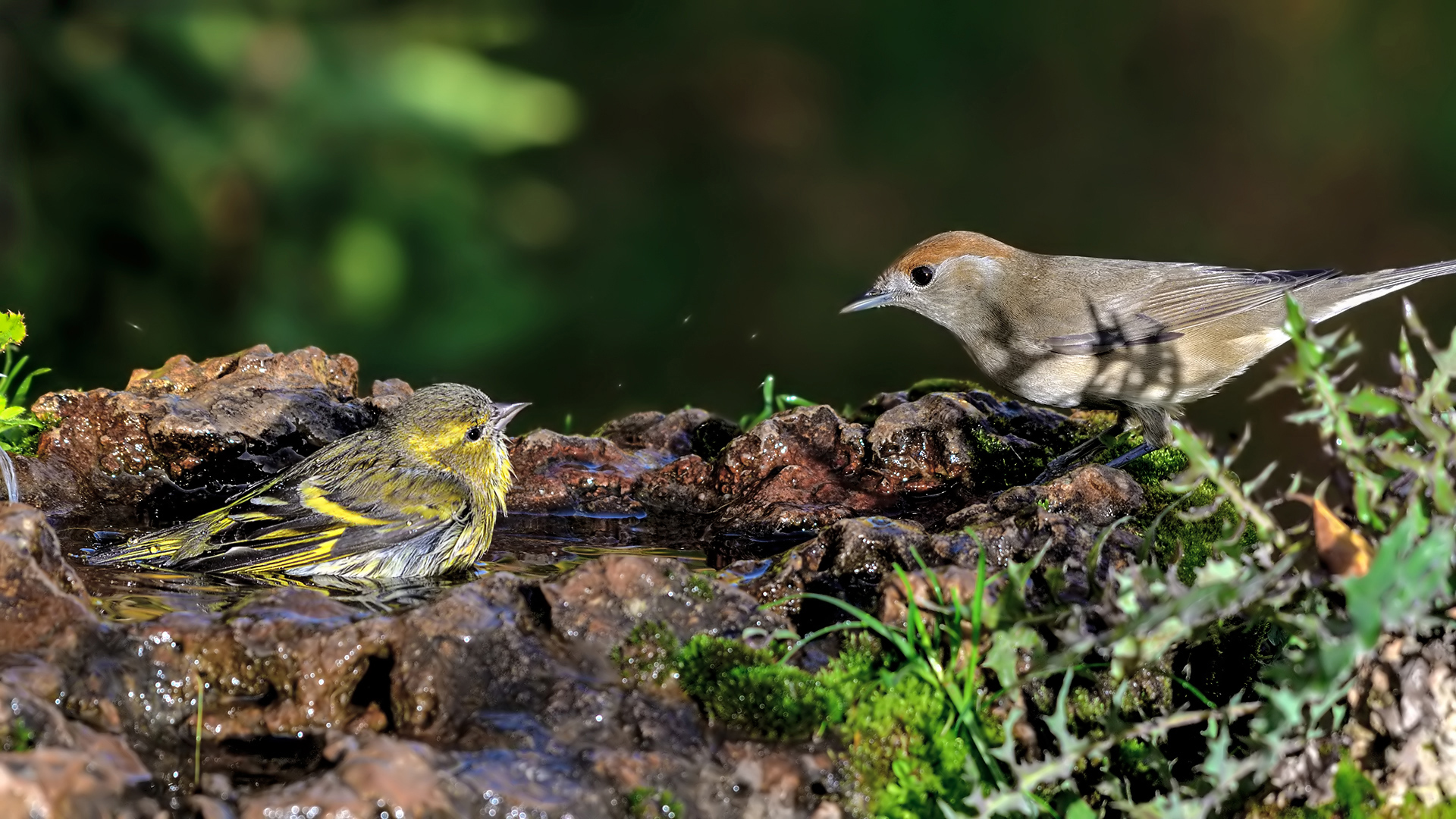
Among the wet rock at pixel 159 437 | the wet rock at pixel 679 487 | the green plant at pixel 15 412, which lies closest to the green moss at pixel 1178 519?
the wet rock at pixel 679 487

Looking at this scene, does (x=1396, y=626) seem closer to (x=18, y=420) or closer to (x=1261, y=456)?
(x=18, y=420)

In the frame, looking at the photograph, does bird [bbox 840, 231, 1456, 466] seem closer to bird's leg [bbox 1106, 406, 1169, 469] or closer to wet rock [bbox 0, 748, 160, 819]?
bird's leg [bbox 1106, 406, 1169, 469]

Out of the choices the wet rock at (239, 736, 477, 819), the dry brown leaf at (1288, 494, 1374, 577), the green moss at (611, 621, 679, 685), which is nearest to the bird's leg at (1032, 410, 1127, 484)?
the dry brown leaf at (1288, 494, 1374, 577)

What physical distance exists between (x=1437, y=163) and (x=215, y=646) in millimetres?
9805

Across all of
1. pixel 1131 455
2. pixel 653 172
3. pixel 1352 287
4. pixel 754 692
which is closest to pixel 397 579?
pixel 754 692

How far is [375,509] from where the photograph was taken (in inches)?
181

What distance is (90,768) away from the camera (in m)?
2.44

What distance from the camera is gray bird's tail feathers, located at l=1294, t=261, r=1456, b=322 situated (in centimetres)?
626

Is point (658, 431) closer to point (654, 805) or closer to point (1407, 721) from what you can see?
point (654, 805)

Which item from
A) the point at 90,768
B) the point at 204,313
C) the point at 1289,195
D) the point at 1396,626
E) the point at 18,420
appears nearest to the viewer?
the point at 90,768

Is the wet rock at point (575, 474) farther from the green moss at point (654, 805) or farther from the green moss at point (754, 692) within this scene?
the green moss at point (654, 805)

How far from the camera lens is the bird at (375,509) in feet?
13.8

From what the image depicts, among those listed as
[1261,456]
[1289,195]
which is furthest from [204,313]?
[1289,195]

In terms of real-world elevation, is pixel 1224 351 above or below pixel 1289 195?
below
